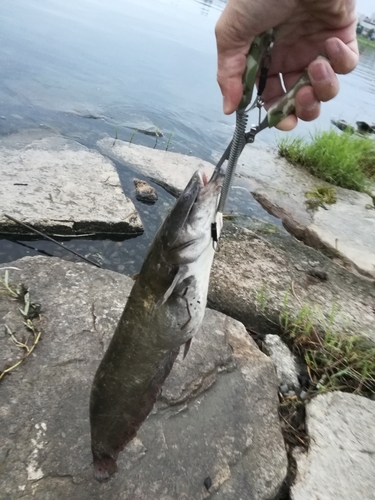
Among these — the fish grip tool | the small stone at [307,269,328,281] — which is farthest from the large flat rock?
the fish grip tool

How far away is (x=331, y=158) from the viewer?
21.9 ft

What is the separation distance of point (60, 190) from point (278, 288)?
6.91 feet

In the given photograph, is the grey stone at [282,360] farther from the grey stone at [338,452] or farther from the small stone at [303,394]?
the grey stone at [338,452]

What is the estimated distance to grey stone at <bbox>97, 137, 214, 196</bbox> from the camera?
16.6 ft

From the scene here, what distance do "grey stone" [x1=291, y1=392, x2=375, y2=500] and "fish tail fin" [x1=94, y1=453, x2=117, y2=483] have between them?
0.96 metres

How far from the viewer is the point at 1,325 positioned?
8.95ft

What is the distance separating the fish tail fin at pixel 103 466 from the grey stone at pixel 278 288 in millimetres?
1634

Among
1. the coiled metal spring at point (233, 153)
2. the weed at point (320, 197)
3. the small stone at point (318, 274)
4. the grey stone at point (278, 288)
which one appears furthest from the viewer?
the weed at point (320, 197)

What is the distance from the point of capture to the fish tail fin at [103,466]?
2.18m

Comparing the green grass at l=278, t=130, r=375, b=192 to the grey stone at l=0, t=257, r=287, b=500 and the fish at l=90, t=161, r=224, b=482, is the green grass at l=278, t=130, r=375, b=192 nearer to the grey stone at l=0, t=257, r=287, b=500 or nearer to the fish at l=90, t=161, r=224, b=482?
the grey stone at l=0, t=257, r=287, b=500

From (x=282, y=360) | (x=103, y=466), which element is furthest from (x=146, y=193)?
(x=103, y=466)

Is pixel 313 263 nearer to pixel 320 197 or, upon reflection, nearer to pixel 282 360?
pixel 282 360

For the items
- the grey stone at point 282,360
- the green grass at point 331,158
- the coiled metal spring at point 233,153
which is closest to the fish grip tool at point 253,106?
the coiled metal spring at point 233,153

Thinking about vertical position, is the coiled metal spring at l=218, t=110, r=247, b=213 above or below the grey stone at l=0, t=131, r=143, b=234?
above
